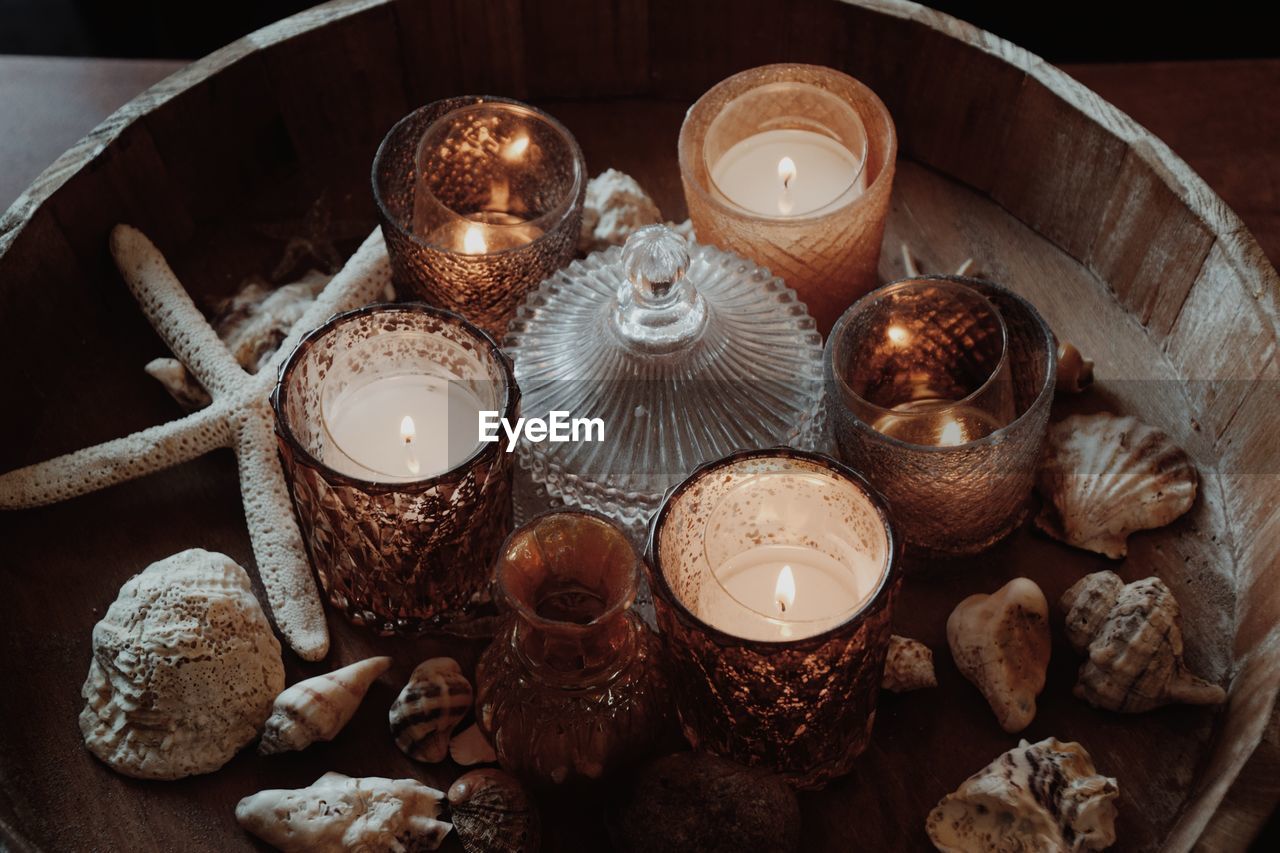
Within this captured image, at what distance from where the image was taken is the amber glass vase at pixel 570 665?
75cm

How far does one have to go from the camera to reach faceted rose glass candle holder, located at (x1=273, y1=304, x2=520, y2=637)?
0.79 m

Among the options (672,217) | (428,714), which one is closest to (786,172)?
(672,217)

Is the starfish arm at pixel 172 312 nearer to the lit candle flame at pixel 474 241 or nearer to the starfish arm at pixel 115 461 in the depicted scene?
the starfish arm at pixel 115 461

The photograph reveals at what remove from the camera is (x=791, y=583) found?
0.80 meters

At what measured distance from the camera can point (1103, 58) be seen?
1.82 m

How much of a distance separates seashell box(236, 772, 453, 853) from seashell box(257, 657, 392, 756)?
33 millimetres

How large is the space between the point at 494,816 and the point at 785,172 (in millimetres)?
486

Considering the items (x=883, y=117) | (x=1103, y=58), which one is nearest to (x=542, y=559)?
(x=883, y=117)

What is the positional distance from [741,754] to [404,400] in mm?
297

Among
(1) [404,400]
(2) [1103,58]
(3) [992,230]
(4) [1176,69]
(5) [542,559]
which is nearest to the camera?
(5) [542,559]

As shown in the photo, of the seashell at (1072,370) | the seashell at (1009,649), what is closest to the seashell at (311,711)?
the seashell at (1009,649)

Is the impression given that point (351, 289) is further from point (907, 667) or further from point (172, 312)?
point (907, 667)

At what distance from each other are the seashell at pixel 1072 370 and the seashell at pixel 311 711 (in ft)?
1.59

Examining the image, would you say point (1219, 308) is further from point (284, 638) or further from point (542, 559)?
point (284, 638)
